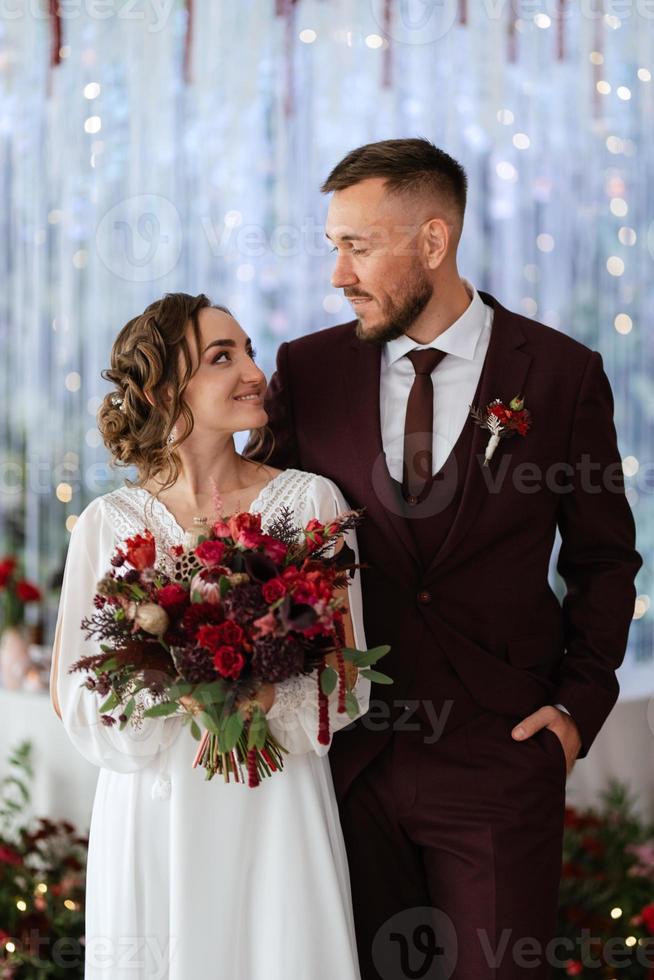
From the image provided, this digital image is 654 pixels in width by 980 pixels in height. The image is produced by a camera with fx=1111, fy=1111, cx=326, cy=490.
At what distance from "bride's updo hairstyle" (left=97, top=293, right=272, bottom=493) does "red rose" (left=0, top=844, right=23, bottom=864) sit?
5.87 ft

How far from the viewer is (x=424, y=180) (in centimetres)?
251

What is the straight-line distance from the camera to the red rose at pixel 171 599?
5.97ft

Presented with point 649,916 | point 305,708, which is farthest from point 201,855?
point 649,916

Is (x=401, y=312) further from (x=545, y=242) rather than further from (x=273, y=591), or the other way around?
(x=545, y=242)

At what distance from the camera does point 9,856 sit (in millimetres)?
3514

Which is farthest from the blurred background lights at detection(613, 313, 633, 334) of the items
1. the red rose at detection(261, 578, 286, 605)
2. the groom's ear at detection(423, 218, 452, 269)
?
the red rose at detection(261, 578, 286, 605)

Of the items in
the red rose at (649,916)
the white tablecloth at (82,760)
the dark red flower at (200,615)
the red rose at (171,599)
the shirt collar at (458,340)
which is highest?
the shirt collar at (458,340)

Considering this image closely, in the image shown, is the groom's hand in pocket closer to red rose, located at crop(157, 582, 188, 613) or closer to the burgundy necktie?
the burgundy necktie

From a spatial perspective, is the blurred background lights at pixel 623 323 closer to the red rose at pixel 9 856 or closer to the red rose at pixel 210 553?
the red rose at pixel 9 856

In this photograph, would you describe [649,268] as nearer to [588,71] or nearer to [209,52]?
[588,71]

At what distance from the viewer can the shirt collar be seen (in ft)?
8.02

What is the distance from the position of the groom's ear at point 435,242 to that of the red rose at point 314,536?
2.63ft

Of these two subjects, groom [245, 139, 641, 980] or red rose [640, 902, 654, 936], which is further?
red rose [640, 902, 654, 936]

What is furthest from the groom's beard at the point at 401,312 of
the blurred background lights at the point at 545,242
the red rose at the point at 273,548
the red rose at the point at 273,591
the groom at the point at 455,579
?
the blurred background lights at the point at 545,242
